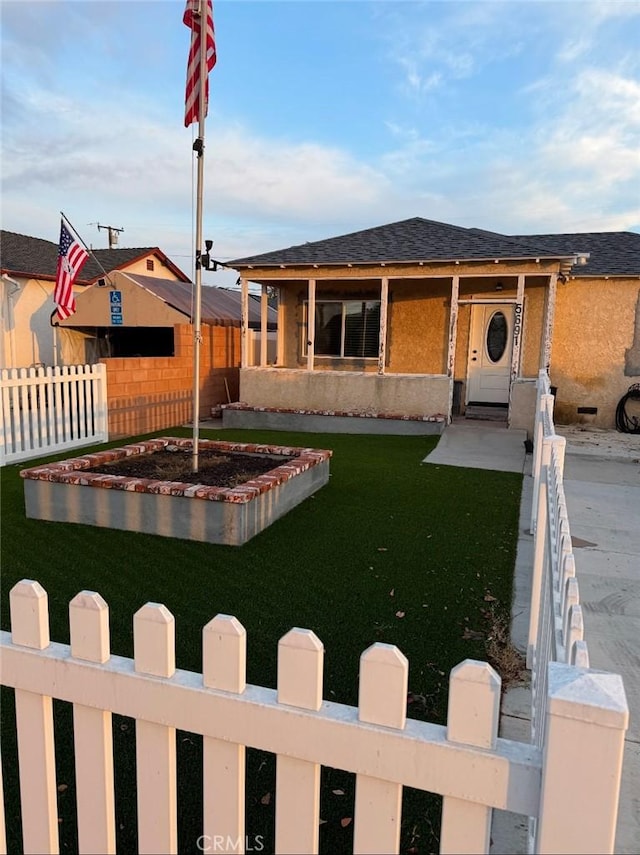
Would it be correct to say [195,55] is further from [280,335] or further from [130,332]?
[130,332]

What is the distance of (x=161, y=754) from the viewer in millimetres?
1373

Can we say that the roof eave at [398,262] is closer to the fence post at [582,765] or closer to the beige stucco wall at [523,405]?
the beige stucco wall at [523,405]

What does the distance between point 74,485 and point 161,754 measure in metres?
4.33

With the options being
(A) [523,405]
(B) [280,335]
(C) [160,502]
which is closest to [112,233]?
(B) [280,335]

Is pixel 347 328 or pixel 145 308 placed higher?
pixel 145 308

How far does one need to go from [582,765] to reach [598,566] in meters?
3.92

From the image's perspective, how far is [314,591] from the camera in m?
3.92

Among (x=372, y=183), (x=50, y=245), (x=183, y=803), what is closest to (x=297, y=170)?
(x=372, y=183)

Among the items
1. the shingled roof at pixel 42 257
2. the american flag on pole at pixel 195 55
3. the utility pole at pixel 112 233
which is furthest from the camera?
the utility pole at pixel 112 233

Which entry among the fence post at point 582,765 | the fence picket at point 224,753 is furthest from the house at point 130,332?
the fence post at point 582,765

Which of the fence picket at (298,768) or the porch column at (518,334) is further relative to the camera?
the porch column at (518,334)

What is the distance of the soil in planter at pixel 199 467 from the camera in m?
5.60

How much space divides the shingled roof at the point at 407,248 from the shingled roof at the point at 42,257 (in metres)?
7.98
